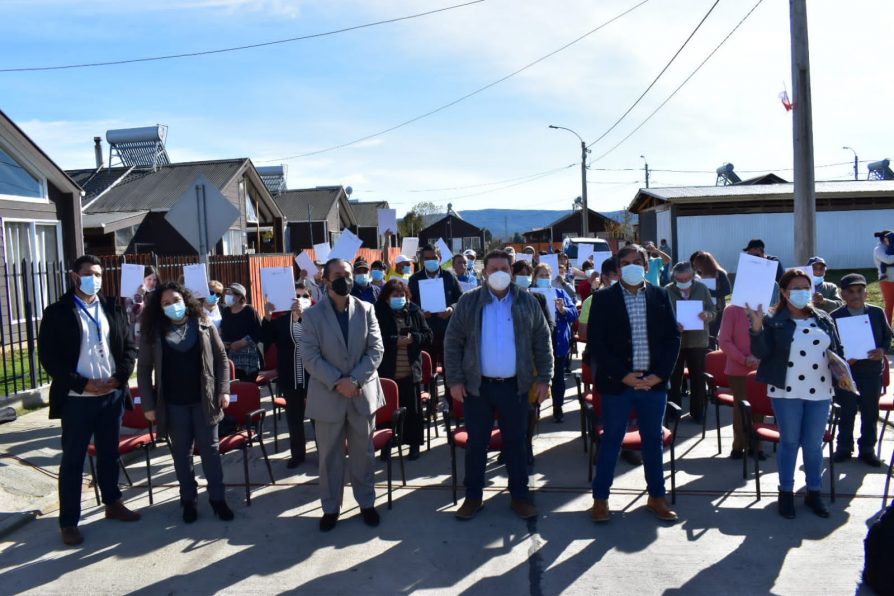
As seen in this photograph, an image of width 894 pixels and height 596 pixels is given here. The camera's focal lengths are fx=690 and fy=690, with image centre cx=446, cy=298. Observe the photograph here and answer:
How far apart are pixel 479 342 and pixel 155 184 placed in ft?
87.8

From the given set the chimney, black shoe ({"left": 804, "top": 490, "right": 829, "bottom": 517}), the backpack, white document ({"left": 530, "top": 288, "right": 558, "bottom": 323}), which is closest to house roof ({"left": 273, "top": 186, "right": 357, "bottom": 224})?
the chimney

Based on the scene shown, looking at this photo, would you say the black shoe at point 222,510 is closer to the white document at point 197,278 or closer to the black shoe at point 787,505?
the white document at point 197,278

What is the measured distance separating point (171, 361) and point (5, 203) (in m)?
11.4

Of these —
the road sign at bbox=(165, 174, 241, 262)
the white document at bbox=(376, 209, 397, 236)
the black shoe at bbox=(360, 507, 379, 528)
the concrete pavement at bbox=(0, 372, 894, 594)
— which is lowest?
the concrete pavement at bbox=(0, 372, 894, 594)

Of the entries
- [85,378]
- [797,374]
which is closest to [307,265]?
[85,378]

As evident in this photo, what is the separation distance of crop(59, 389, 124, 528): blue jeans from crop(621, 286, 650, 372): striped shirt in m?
4.08

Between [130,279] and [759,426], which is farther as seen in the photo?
[130,279]

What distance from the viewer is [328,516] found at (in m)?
5.27

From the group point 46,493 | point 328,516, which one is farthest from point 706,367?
point 46,493

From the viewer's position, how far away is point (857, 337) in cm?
621

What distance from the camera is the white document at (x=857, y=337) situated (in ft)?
20.3

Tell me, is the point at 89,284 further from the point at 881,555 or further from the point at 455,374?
the point at 881,555

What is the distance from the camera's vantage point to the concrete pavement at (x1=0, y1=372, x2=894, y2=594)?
14.4ft

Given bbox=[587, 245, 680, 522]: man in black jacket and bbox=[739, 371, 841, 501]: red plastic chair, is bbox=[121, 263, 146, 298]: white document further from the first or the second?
bbox=[739, 371, 841, 501]: red plastic chair
